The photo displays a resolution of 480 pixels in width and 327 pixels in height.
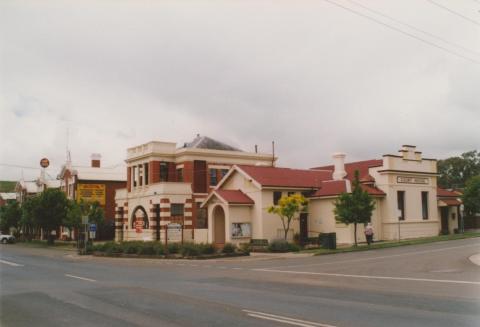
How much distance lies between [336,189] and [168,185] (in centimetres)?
1580

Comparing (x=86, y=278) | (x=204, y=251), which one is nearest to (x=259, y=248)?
(x=204, y=251)

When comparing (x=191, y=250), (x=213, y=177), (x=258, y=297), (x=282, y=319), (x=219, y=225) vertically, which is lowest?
(x=191, y=250)

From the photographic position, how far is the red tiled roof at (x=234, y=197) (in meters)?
37.0

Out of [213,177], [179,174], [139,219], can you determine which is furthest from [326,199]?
[139,219]

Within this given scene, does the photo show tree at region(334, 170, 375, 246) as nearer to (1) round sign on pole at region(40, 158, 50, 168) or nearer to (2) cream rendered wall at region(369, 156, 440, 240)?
(2) cream rendered wall at region(369, 156, 440, 240)

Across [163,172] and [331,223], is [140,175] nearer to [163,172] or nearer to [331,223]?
[163,172]

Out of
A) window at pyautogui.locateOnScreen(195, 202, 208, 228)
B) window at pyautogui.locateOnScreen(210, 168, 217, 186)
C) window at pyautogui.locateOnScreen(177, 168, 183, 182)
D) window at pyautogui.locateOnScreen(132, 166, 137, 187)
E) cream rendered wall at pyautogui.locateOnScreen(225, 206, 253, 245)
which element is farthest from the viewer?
window at pyautogui.locateOnScreen(132, 166, 137, 187)

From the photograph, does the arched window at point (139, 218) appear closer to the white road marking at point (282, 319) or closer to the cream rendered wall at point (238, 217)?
the cream rendered wall at point (238, 217)

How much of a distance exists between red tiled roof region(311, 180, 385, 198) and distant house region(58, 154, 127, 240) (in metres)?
30.5

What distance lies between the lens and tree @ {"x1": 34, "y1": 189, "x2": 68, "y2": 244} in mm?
55000

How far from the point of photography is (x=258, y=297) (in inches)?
521

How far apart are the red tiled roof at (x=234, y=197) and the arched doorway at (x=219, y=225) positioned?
50.9 inches

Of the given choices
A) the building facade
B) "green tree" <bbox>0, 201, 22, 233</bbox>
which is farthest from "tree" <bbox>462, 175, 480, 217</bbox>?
"green tree" <bbox>0, 201, 22, 233</bbox>

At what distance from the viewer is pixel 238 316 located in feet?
34.0
